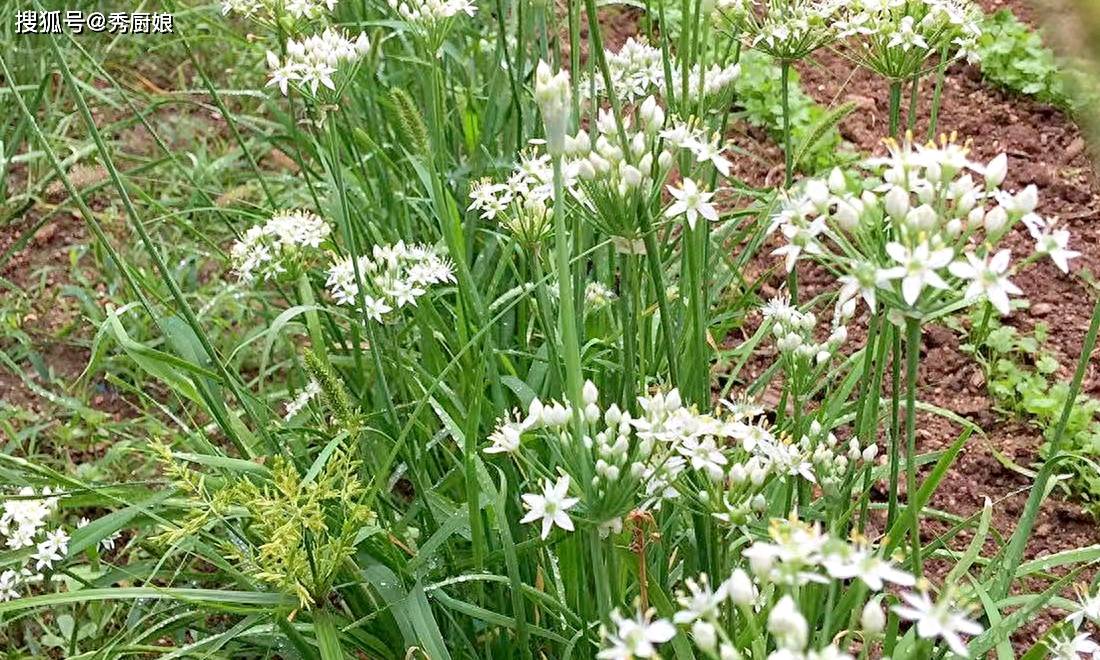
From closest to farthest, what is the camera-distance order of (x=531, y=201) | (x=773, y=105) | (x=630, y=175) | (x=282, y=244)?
(x=630, y=175) < (x=531, y=201) < (x=282, y=244) < (x=773, y=105)

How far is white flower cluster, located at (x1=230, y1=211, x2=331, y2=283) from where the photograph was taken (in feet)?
8.34

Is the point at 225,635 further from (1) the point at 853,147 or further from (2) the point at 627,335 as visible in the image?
(1) the point at 853,147

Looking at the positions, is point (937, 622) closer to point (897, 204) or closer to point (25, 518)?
point (897, 204)

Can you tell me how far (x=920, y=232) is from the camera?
1.26 metres

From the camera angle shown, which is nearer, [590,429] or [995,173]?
[995,173]

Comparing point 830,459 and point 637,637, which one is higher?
point 637,637

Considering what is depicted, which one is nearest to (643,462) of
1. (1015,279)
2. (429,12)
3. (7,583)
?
(429,12)

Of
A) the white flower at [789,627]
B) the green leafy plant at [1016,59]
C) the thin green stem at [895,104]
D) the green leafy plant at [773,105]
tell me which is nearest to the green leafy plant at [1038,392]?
the green leafy plant at [773,105]

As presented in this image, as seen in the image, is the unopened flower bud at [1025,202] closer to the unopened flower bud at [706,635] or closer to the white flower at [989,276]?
the white flower at [989,276]

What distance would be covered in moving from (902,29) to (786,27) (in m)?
0.28

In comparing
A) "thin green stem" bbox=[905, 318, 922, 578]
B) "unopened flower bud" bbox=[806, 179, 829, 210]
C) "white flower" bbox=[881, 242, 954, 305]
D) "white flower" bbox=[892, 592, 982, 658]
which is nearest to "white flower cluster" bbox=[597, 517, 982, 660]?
"white flower" bbox=[892, 592, 982, 658]

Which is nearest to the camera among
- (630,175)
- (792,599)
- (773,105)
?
(792,599)

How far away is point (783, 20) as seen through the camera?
2.19 metres

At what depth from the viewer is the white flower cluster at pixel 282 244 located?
2543mm
